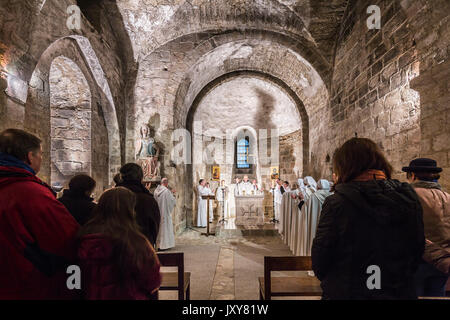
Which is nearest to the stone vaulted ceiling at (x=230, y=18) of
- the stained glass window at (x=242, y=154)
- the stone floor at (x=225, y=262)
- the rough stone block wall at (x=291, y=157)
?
the rough stone block wall at (x=291, y=157)

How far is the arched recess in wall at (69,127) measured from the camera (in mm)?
6059

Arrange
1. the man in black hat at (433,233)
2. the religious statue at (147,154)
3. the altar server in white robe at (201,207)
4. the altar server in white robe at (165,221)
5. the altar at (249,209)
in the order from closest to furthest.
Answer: the man in black hat at (433,233)
the altar server in white robe at (165,221)
the religious statue at (147,154)
the altar at (249,209)
the altar server in white robe at (201,207)

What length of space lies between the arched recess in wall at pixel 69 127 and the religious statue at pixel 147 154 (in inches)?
51.2

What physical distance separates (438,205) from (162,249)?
5.66 metres

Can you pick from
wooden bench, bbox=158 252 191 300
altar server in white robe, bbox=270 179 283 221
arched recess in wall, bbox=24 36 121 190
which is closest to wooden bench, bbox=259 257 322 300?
wooden bench, bbox=158 252 191 300

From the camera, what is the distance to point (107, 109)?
22.3 ft

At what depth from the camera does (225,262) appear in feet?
16.7

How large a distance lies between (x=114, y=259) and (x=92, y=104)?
20.1 ft

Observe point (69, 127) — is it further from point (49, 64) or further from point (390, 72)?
point (390, 72)

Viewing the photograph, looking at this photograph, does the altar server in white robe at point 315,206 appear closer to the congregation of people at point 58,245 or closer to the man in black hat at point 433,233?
the man in black hat at point 433,233

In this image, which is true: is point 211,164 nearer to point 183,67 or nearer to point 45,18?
point 183,67
